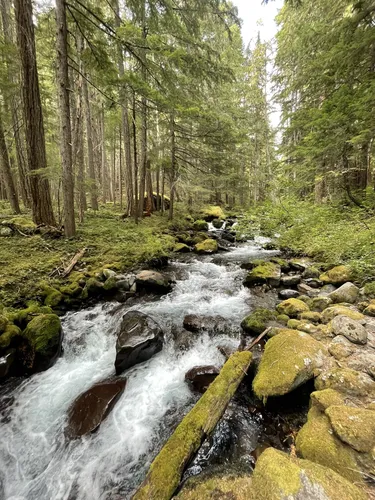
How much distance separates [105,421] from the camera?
329cm

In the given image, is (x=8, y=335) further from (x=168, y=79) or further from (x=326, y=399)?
(x=168, y=79)

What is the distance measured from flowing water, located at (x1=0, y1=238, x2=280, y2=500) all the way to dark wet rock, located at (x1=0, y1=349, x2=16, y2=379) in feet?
1.13

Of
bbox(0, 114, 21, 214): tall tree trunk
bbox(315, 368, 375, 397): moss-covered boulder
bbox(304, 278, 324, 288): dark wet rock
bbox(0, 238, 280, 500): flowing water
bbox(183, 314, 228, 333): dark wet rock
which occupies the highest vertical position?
bbox(0, 114, 21, 214): tall tree trunk

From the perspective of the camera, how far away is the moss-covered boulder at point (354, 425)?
202 centimetres

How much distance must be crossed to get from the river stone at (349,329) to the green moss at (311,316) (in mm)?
454

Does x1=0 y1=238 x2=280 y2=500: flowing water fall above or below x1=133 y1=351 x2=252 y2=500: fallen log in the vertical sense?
below

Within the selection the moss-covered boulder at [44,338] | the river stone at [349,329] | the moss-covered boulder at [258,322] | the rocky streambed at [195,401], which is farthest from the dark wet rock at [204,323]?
the moss-covered boulder at [44,338]

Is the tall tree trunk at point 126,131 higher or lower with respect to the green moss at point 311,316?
higher

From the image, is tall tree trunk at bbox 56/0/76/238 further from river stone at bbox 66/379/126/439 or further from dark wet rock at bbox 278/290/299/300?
dark wet rock at bbox 278/290/299/300

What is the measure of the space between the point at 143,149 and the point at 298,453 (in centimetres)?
1260

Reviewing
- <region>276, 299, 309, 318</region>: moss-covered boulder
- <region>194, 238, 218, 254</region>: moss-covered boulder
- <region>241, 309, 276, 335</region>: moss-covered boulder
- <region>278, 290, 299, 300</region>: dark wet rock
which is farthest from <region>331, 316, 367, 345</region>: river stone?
<region>194, 238, 218, 254</region>: moss-covered boulder

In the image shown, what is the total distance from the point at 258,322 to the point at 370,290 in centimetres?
256

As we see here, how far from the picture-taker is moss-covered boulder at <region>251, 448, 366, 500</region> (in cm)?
163

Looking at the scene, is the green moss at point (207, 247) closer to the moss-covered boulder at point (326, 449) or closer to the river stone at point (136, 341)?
the river stone at point (136, 341)
